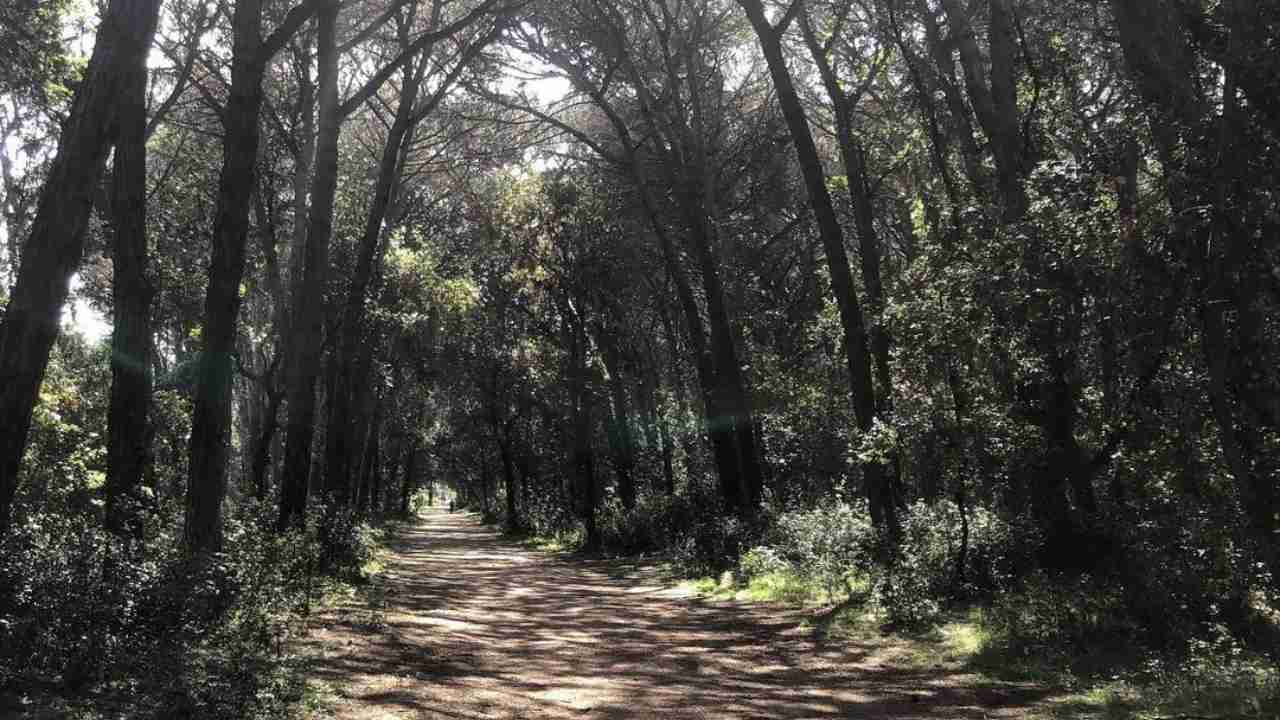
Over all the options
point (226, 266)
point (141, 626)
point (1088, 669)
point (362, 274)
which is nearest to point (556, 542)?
point (362, 274)

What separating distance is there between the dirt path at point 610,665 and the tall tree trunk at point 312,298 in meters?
2.61

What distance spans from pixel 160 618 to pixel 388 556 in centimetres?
1568

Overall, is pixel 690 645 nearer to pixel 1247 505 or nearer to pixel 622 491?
pixel 1247 505

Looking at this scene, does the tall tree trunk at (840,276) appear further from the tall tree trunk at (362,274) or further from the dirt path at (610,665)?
the tall tree trunk at (362,274)

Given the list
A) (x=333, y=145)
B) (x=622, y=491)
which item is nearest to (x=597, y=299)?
(x=622, y=491)

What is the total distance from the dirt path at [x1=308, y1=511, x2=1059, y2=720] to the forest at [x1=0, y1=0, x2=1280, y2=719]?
17.9 inches

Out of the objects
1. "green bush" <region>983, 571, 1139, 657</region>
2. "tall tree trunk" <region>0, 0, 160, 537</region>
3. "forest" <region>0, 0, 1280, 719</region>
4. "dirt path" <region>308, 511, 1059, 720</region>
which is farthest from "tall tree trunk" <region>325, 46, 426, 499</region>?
"green bush" <region>983, 571, 1139, 657</region>

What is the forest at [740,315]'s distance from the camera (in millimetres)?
6883

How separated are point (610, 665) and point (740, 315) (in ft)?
54.8

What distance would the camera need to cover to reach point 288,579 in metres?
11.1

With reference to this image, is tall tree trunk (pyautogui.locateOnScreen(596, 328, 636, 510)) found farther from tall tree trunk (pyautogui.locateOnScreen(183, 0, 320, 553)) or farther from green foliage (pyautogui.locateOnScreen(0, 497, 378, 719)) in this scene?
green foliage (pyautogui.locateOnScreen(0, 497, 378, 719))

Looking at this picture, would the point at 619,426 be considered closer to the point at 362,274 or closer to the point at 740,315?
the point at 740,315

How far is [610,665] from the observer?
376 inches

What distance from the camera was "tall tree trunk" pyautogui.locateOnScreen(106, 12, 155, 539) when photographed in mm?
11266
